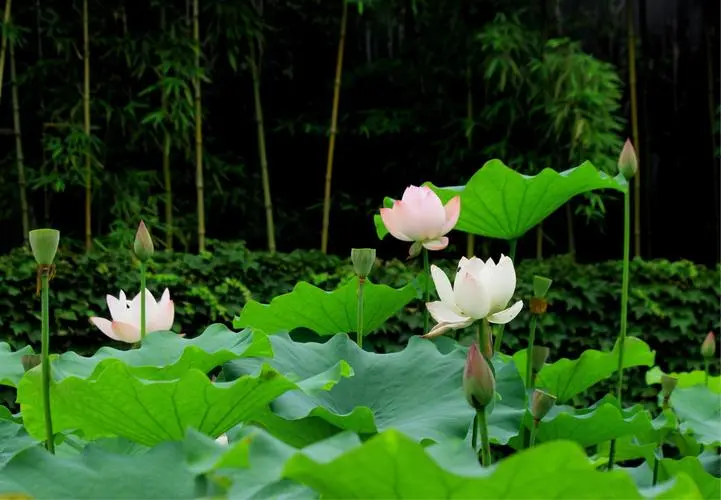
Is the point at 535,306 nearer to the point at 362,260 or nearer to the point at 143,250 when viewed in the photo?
the point at 362,260

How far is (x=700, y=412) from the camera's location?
1.15 m

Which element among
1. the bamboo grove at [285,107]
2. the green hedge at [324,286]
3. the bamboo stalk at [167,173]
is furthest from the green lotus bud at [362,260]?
the bamboo stalk at [167,173]

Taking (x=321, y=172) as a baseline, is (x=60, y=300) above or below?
below

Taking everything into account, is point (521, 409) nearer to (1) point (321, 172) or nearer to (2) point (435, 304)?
(2) point (435, 304)

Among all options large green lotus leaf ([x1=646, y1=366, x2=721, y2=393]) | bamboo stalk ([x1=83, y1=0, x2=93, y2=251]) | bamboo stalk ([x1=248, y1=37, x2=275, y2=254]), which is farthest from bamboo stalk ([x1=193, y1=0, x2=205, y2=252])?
large green lotus leaf ([x1=646, y1=366, x2=721, y2=393])

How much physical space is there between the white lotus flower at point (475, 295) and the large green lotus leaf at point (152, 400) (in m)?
0.10

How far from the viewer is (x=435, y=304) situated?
69cm

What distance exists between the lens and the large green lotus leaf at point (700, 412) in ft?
3.41

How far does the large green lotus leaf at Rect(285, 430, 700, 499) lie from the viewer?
0.39 m

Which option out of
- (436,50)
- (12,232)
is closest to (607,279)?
(436,50)

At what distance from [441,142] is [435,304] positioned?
3675 millimetres

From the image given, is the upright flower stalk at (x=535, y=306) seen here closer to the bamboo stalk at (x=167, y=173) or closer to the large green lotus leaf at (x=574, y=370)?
the large green lotus leaf at (x=574, y=370)

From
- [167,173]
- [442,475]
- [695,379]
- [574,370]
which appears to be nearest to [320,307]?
[574,370]

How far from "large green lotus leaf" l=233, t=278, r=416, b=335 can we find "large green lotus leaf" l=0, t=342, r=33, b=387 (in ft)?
0.72
